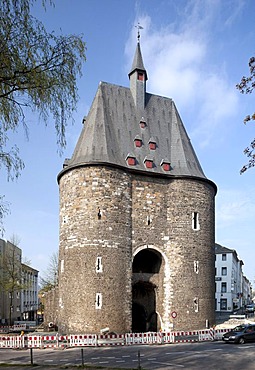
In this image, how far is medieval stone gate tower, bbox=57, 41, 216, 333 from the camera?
93.8ft

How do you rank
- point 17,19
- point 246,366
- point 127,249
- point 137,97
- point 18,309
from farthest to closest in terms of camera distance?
point 18,309 → point 137,97 → point 127,249 → point 246,366 → point 17,19

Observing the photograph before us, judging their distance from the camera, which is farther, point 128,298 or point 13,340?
point 128,298

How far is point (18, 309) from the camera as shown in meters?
62.4

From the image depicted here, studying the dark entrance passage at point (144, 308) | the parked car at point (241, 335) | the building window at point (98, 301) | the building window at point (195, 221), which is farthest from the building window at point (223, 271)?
the building window at point (98, 301)

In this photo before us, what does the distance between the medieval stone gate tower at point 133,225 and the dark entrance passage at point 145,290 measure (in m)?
0.07

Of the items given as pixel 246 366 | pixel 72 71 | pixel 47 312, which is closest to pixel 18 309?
pixel 47 312

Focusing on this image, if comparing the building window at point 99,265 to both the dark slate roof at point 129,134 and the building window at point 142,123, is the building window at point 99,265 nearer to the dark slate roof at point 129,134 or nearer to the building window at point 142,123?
the dark slate roof at point 129,134

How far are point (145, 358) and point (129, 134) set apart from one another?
18.4m

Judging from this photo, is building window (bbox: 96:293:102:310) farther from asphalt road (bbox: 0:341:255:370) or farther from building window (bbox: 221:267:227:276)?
building window (bbox: 221:267:227:276)

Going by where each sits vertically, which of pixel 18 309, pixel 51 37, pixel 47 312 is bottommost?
pixel 18 309

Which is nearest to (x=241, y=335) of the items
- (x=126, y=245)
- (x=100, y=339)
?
(x=100, y=339)

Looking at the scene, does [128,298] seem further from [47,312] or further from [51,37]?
[51,37]

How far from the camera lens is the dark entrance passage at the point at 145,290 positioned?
31.6m

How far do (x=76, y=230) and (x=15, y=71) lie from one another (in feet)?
69.1
